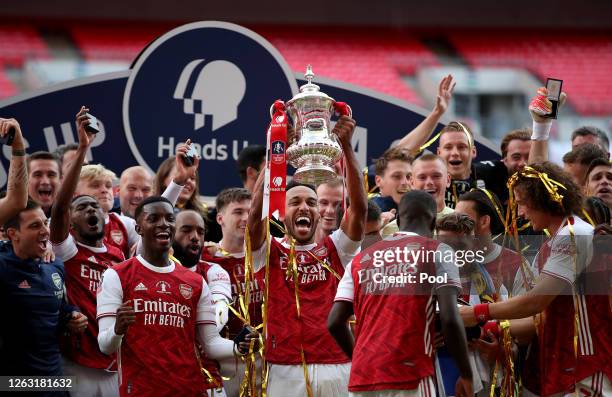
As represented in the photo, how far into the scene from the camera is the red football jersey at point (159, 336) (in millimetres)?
4793

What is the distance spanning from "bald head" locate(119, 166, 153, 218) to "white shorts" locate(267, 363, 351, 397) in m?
1.86

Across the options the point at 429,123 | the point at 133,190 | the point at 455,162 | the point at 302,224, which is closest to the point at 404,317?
the point at 302,224

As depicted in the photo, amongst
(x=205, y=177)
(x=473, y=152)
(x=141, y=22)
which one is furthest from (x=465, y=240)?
(x=141, y=22)

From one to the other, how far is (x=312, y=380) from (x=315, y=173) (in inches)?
41.5

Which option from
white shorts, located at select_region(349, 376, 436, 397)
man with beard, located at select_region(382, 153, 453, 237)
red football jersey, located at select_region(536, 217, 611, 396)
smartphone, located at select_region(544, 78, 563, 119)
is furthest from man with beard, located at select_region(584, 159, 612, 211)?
white shorts, located at select_region(349, 376, 436, 397)

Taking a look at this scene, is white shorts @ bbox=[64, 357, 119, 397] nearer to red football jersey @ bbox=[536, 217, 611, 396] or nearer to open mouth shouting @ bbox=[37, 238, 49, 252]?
open mouth shouting @ bbox=[37, 238, 49, 252]

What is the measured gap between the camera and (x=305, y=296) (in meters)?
5.12

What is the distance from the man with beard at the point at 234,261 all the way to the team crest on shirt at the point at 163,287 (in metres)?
0.59

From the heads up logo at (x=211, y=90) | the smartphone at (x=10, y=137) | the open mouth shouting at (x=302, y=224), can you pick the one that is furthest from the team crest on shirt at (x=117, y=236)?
the heads up logo at (x=211, y=90)

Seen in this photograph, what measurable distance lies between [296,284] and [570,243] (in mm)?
1424

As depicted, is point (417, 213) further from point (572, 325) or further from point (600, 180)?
point (600, 180)

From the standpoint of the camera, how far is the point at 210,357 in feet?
16.8

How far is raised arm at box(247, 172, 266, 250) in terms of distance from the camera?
4992 millimetres

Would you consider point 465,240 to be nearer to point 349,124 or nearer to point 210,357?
point 349,124
